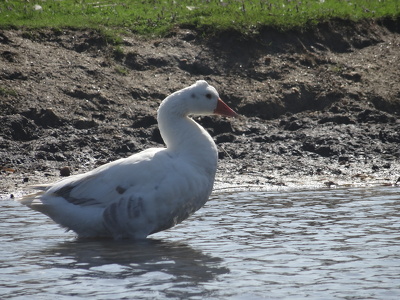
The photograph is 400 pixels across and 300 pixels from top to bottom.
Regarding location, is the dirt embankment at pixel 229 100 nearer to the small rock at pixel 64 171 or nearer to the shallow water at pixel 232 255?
the small rock at pixel 64 171

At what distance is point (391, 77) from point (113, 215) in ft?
23.8

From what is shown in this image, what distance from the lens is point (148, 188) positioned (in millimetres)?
7742

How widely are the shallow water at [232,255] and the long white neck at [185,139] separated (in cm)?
76

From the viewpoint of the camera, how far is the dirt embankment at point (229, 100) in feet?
36.3

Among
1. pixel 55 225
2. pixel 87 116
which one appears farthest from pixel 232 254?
pixel 87 116

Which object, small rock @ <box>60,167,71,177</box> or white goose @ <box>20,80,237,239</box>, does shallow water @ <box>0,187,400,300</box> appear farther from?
small rock @ <box>60,167,71,177</box>

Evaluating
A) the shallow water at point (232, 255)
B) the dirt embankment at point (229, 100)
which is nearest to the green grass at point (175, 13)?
the dirt embankment at point (229, 100)

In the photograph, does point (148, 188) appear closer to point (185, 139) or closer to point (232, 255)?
point (185, 139)

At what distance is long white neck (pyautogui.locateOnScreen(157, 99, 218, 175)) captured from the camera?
8023 mm

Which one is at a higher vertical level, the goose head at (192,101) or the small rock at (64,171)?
the goose head at (192,101)

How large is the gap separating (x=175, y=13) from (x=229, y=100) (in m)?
2.79

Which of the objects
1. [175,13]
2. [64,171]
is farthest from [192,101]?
[175,13]

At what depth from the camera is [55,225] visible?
8.89 meters

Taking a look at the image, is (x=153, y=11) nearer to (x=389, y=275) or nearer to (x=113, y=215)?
(x=113, y=215)
